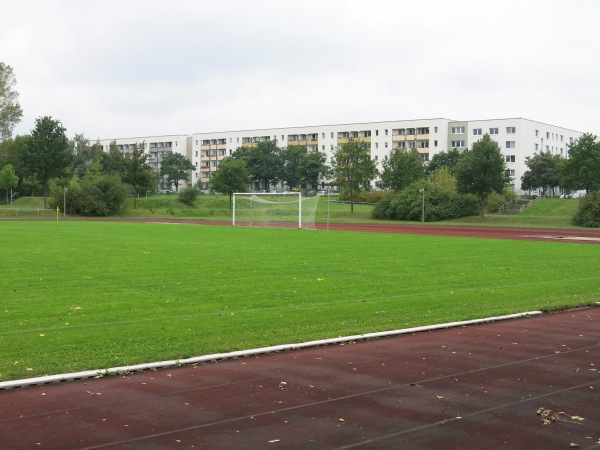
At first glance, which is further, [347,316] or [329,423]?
[347,316]

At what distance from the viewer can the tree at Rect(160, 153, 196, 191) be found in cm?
13162

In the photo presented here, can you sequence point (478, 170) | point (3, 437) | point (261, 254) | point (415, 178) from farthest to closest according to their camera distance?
point (415, 178) < point (478, 170) < point (261, 254) < point (3, 437)

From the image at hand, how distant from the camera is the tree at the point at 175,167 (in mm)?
131625

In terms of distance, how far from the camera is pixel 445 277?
59.5ft

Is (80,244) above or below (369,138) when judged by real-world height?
below

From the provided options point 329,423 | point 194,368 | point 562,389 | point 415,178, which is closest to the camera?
point 329,423

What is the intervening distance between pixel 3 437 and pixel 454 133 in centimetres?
11458

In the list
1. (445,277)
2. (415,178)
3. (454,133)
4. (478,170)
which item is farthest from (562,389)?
(454,133)

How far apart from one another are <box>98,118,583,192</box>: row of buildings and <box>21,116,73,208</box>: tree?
1644cm

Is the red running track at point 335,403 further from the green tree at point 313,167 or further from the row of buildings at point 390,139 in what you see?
the green tree at point 313,167

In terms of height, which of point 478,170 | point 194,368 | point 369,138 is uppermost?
point 369,138

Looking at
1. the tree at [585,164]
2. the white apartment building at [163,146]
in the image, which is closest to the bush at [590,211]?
the tree at [585,164]

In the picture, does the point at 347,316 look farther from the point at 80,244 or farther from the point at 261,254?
the point at 80,244

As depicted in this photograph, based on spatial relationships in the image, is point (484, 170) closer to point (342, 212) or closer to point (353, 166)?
point (353, 166)
